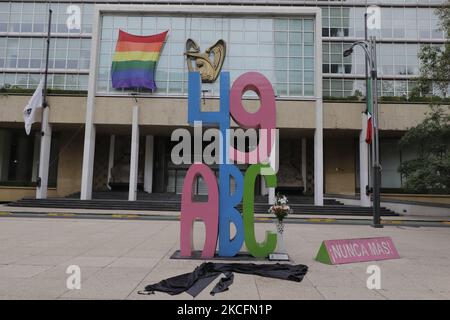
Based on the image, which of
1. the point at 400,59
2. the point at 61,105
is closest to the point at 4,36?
the point at 61,105

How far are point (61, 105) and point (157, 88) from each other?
789 cm

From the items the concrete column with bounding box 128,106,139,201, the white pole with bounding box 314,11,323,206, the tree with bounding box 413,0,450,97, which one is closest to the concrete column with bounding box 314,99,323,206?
the white pole with bounding box 314,11,323,206

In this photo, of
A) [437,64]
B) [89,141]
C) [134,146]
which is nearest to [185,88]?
[134,146]

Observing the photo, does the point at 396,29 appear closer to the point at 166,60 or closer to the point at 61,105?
the point at 166,60

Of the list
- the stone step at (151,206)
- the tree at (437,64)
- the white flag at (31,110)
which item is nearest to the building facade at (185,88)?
the white flag at (31,110)

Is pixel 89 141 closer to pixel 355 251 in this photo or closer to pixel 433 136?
pixel 433 136

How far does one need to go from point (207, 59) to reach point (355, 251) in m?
22.9

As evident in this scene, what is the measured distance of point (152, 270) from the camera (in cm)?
743

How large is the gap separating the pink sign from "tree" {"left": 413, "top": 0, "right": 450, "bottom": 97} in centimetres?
1059

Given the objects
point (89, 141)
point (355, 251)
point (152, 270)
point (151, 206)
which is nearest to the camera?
point (152, 270)

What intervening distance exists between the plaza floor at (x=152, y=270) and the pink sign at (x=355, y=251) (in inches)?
11.1

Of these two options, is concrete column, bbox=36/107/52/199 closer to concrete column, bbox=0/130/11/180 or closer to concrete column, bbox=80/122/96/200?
concrete column, bbox=80/122/96/200

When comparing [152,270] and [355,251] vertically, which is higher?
[355,251]
